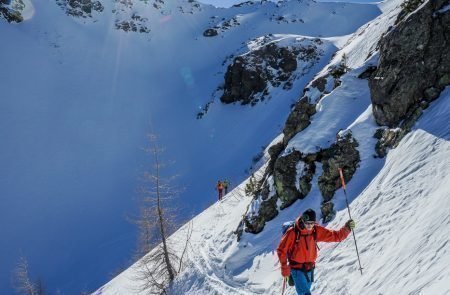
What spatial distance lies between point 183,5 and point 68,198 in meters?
64.7

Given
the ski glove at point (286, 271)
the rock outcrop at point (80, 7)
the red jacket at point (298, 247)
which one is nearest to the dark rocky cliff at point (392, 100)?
the red jacket at point (298, 247)

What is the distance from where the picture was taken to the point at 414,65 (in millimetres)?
14570

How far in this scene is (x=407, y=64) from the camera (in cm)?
1484

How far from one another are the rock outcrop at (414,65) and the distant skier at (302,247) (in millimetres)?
8051

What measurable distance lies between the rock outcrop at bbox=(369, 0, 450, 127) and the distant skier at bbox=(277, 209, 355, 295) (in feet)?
26.4

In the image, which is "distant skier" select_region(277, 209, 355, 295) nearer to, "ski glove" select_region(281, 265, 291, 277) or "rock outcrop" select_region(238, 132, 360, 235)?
"ski glove" select_region(281, 265, 291, 277)

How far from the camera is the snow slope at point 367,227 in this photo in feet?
26.2

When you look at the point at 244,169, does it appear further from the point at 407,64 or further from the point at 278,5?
the point at 278,5

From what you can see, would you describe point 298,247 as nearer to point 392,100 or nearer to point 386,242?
point 386,242

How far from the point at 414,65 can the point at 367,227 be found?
7.04 metres

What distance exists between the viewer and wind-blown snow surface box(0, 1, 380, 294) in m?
41.9

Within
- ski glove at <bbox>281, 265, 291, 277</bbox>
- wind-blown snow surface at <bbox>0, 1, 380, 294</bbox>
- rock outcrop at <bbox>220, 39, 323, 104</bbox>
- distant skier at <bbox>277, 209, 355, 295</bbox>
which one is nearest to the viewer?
ski glove at <bbox>281, 265, 291, 277</bbox>

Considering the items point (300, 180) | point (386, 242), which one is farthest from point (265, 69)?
point (386, 242)

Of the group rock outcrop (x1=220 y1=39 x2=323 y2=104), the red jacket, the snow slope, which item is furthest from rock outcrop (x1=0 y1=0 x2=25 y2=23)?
the red jacket
